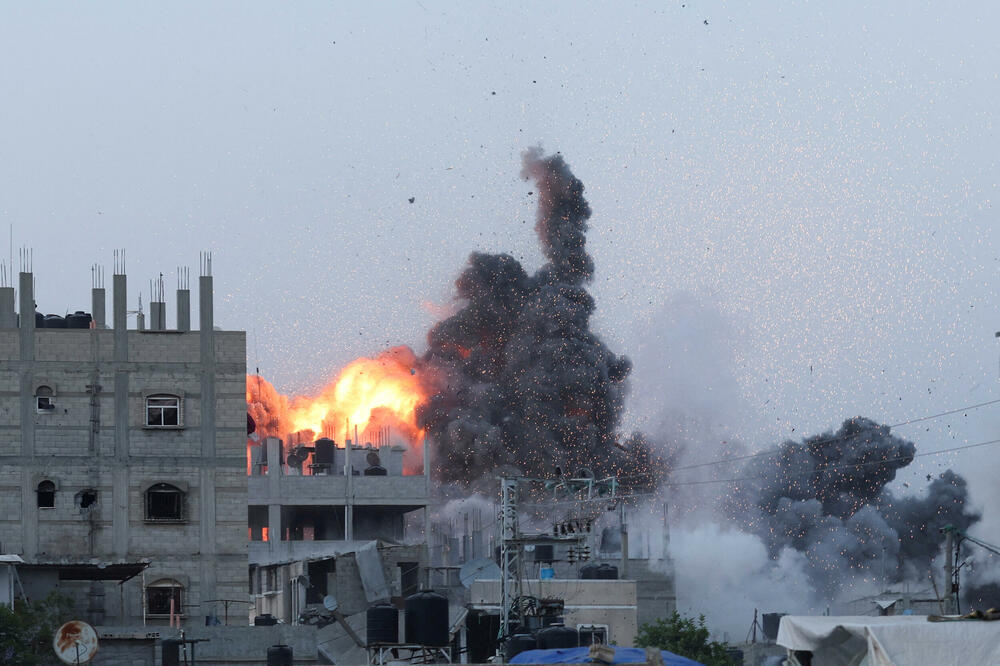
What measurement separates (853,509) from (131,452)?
8899 centimetres

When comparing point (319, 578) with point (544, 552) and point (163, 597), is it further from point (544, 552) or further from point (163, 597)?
point (163, 597)

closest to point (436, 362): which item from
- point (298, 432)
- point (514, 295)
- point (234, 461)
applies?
point (514, 295)

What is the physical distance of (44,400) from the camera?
6206cm

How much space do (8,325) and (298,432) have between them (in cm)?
5970

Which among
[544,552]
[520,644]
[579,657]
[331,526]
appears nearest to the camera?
[579,657]

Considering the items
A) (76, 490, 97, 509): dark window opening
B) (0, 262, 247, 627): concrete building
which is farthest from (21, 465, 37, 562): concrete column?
(76, 490, 97, 509): dark window opening

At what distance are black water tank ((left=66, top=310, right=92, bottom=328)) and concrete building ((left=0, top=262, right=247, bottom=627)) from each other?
7.83ft

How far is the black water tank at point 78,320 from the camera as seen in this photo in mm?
65250

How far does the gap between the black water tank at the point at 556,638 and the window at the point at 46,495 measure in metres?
27.0

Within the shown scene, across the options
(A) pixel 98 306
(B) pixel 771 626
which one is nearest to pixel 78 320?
(A) pixel 98 306

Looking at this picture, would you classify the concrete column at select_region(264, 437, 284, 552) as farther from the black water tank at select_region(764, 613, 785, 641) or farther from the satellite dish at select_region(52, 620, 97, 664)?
the satellite dish at select_region(52, 620, 97, 664)

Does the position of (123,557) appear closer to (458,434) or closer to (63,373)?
(63,373)

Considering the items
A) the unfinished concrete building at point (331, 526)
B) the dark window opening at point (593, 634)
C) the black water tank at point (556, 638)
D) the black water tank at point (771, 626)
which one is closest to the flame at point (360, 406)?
the unfinished concrete building at point (331, 526)

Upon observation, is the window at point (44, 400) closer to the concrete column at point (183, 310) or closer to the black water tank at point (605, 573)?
the concrete column at point (183, 310)
